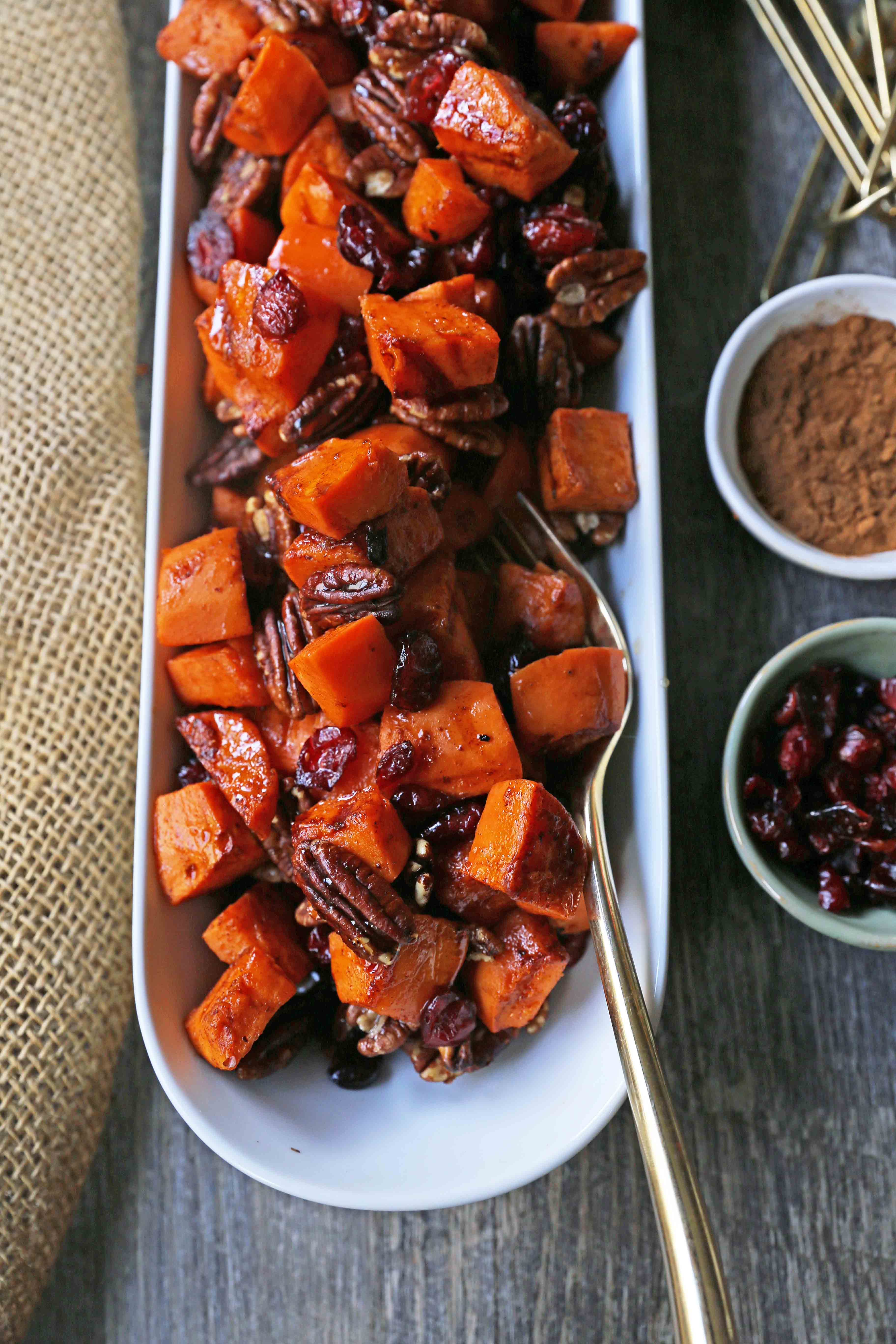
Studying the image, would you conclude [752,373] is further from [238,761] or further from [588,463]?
[238,761]

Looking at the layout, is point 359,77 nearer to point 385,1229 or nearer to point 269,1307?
point 385,1229

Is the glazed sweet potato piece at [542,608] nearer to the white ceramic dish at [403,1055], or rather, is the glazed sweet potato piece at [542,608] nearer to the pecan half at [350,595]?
the white ceramic dish at [403,1055]

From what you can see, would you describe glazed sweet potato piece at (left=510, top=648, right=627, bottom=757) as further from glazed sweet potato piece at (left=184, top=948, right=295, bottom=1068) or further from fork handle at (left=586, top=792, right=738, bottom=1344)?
glazed sweet potato piece at (left=184, top=948, right=295, bottom=1068)

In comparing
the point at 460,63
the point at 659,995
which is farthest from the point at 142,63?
the point at 659,995

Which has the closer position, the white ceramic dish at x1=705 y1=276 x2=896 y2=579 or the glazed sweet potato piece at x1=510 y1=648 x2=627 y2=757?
the glazed sweet potato piece at x1=510 y1=648 x2=627 y2=757

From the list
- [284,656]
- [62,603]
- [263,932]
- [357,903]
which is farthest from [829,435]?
[62,603]

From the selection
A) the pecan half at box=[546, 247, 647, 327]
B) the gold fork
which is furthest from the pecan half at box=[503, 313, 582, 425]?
the gold fork
